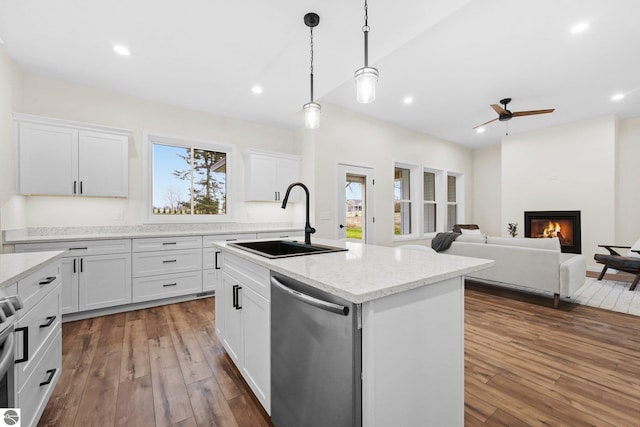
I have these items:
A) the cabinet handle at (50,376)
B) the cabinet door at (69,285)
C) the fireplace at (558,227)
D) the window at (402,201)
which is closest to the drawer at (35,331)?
the cabinet handle at (50,376)

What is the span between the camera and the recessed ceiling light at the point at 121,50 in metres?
2.67

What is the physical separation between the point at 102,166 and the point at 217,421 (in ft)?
10.7

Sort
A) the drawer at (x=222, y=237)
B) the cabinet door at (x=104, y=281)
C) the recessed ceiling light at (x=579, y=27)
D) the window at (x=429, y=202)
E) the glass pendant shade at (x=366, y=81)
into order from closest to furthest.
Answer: the glass pendant shade at (x=366, y=81)
the recessed ceiling light at (x=579, y=27)
the cabinet door at (x=104, y=281)
the drawer at (x=222, y=237)
the window at (x=429, y=202)

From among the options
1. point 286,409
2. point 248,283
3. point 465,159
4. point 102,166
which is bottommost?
point 286,409

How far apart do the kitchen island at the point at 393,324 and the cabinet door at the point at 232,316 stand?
118mm

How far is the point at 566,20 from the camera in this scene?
254 centimetres

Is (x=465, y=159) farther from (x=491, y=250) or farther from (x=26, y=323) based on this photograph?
(x=26, y=323)

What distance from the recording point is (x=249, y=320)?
1.65m

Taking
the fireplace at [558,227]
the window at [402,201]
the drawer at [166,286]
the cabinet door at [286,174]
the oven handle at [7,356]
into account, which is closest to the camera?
the oven handle at [7,356]

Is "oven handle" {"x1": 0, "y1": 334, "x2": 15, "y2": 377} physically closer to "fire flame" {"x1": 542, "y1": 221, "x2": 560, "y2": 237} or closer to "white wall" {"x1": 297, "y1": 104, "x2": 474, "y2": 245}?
"white wall" {"x1": 297, "y1": 104, "x2": 474, "y2": 245}

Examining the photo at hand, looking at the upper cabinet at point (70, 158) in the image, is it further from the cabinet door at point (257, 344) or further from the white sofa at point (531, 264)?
the white sofa at point (531, 264)

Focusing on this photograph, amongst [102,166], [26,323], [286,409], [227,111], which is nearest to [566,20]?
[286,409]

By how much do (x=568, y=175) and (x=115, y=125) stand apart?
8.12 meters

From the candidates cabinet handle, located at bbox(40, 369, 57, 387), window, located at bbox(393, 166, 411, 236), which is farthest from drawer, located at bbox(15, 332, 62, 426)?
window, located at bbox(393, 166, 411, 236)
